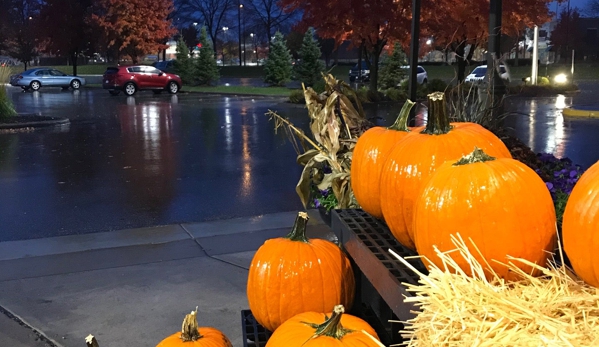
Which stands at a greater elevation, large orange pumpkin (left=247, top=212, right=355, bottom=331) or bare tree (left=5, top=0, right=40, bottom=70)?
bare tree (left=5, top=0, right=40, bottom=70)

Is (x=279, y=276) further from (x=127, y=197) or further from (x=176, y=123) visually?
(x=176, y=123)

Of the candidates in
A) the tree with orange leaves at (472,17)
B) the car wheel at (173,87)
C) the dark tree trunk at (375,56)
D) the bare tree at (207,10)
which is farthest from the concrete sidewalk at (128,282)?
the bare tree at (207,10)

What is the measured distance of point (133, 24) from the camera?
45.7 m

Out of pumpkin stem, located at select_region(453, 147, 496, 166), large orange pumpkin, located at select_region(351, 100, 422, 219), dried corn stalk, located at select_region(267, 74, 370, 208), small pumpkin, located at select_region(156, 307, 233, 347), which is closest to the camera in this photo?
pumpkin stem, located at select_region(453, 147, 496, 166)

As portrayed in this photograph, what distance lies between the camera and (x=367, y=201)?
10.2 ft

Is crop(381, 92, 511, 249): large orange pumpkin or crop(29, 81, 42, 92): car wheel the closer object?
crop(381, 92, 511, 249): large orange pumpkin

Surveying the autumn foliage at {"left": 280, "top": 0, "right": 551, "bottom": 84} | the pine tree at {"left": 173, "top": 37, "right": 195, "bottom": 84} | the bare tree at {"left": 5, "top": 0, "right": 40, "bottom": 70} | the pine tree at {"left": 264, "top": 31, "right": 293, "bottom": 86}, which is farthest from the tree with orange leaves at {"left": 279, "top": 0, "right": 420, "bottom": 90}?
the bare tree at {"left": 5, "top": 0, "right": 40, "bottom": 70}

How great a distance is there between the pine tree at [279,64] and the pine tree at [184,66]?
5223 millimetres

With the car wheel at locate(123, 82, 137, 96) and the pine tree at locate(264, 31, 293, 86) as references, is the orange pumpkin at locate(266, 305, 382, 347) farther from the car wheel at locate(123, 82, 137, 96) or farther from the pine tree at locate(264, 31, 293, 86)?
the pine tree at locate(264, 31, 293, 86)

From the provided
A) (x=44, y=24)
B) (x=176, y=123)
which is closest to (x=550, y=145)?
(x=176, y=123)

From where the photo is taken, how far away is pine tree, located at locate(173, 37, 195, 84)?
42.9 metres

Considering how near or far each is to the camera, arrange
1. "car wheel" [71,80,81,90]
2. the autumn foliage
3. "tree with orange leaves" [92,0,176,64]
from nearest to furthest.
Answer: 1. the autumn foliage
2. "car wheel" [71,80,81,90]
3. "tree with orange leaves" [92,0,176,64]

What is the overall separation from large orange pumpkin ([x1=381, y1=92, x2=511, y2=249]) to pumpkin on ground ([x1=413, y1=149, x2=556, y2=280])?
341 mm

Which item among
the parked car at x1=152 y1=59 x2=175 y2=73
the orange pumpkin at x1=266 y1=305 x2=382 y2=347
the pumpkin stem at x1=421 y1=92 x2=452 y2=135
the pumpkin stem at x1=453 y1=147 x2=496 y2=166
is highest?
the parked car at x1=152 y1=59 x2=175 y2=73
